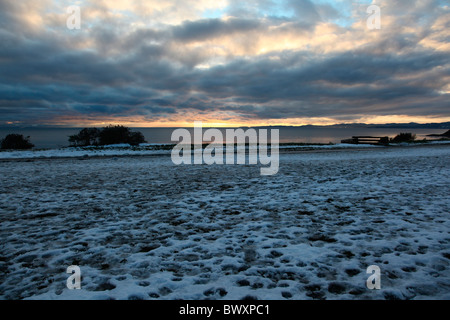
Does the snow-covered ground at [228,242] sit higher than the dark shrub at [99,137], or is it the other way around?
the dark shrub at [99,137]

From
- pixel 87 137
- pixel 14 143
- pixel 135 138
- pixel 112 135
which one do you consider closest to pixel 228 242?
pixel 112 135

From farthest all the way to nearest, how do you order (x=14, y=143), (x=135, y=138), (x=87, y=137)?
(x=135, y=138) → (x=87, y=137) → (x=14, y=143)

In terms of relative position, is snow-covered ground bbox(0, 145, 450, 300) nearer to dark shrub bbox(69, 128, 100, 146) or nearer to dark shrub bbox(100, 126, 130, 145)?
dark shrub bbox(100, 126, 130, 145)

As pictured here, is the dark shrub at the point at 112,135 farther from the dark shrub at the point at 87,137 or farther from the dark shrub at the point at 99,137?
the dark shrub at the point at 87,137

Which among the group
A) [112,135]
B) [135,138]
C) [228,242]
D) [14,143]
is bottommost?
[228,242]

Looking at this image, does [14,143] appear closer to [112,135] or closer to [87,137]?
[87,137]

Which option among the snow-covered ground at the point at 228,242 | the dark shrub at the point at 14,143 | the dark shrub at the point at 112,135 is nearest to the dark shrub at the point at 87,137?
the dark shrub at the point at 112,135

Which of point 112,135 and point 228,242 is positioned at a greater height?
point 112,135

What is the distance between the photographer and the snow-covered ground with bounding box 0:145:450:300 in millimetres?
3426

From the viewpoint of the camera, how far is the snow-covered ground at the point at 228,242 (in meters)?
3.43

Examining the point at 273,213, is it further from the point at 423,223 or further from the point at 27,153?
the point at 27,153

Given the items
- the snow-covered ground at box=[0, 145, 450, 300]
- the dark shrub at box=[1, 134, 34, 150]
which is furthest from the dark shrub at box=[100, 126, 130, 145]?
the snow-covered ground at box=[0, 145, 450, 300]

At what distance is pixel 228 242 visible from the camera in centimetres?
488
